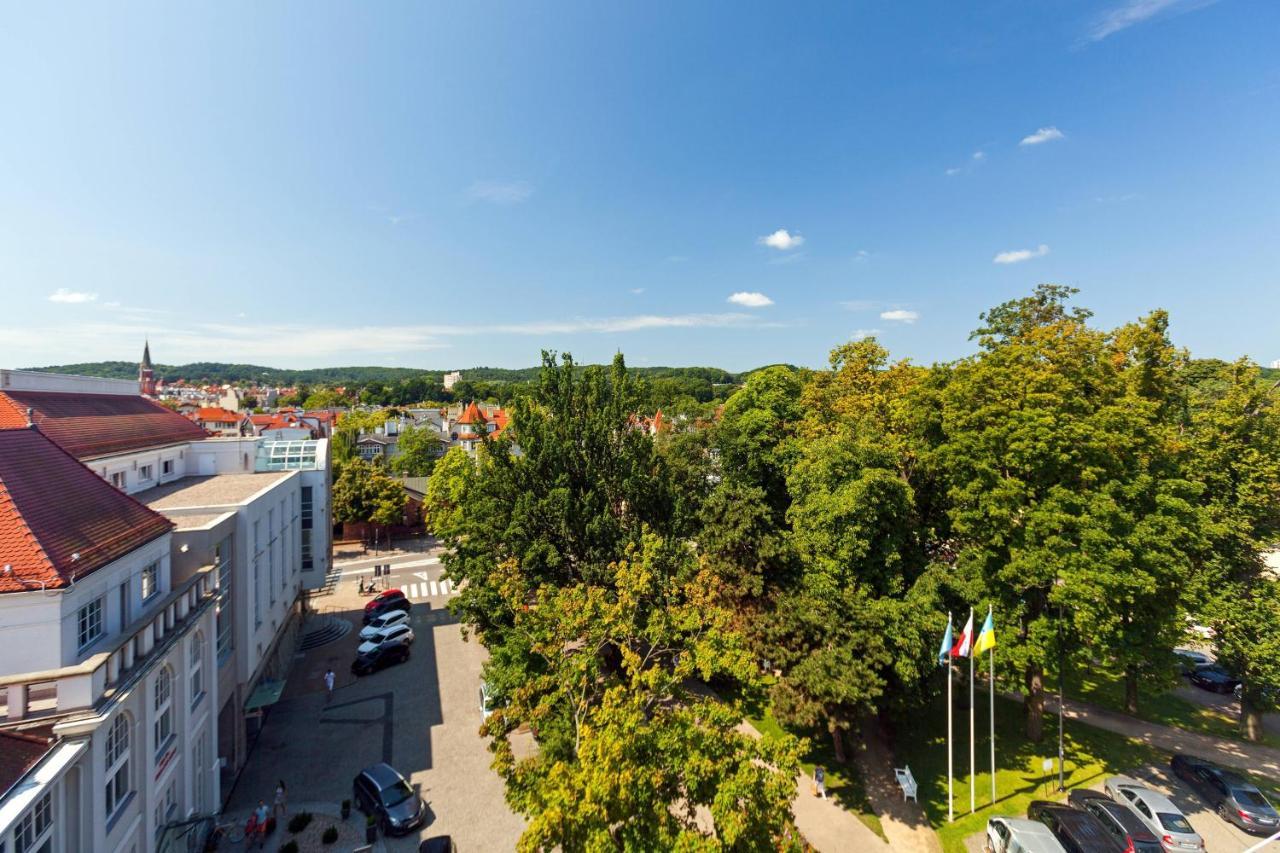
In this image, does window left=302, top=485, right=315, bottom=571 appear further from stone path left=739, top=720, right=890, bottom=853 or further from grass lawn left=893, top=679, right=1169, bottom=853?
grass lawn left=893, top=679, right=1169, bottom=853

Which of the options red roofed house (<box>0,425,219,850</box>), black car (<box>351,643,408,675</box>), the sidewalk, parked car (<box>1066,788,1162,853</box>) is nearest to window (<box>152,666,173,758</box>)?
red roofed house (<box>0,425,219,850</box>)

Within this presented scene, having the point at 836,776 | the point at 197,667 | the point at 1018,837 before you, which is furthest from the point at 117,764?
the point at 1018,837

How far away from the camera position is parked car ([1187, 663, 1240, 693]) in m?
27.0

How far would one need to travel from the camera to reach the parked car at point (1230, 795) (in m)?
17.6

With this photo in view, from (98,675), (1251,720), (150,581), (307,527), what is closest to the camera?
(98,675)

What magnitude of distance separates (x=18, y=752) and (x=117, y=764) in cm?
257

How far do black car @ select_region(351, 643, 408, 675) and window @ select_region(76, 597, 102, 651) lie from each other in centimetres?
1529

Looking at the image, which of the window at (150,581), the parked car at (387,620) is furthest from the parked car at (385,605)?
the window at (150,581)

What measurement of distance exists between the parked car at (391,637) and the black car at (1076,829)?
26519mm

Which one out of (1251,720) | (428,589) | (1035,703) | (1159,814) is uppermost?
(1035,703)

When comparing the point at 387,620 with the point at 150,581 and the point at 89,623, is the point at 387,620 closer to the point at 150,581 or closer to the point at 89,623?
the point at 150,581

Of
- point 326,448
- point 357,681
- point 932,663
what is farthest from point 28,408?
point 932,663

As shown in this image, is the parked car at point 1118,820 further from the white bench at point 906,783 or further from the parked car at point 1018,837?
the white bench at point 906,783

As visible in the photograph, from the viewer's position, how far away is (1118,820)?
658 inches
